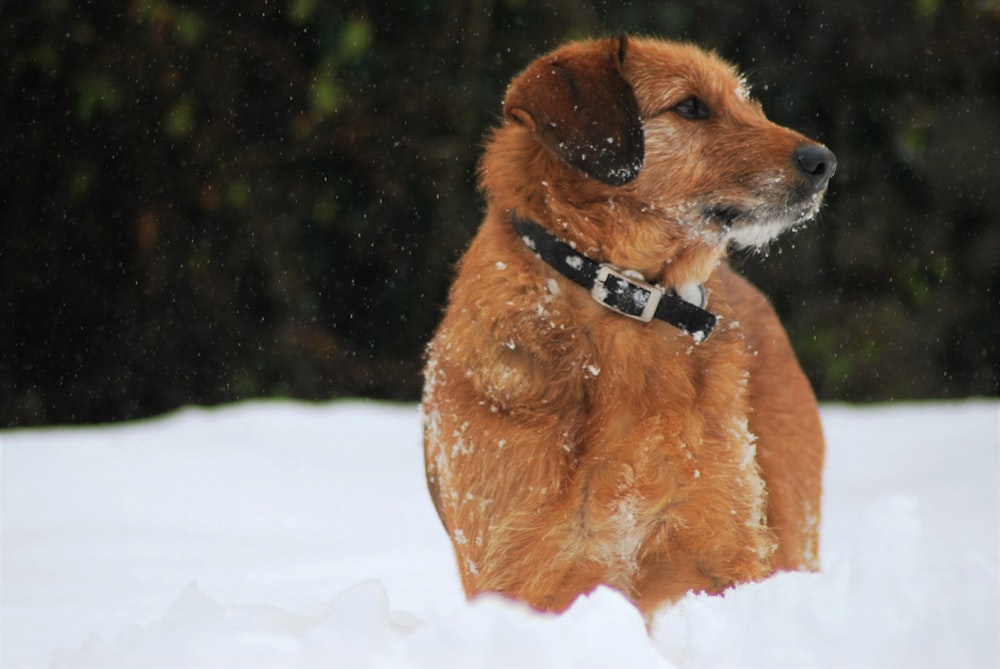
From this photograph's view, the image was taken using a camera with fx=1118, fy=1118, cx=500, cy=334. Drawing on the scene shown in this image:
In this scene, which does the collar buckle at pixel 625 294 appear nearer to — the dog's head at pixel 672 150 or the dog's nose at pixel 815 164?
the dog's head at pixel 672 150

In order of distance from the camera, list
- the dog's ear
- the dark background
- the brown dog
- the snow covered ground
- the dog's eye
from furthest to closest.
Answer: the dark background, the dog's eye, the dog's ear, the brown dog, the snow covered ground

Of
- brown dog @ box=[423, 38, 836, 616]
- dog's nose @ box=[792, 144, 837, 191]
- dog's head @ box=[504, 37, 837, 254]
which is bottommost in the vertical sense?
brown dog @ box=[423, 38, 836, 616]

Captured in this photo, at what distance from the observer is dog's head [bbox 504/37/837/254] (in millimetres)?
2998

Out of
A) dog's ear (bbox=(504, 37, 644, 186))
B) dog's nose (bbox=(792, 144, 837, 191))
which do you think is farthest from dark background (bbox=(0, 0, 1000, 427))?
dog's nose (bbox=(792, 144, 837, 191))

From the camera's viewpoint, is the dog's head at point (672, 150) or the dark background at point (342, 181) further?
the dark background at point (342, 181)

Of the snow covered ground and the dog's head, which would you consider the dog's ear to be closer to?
the dog's head

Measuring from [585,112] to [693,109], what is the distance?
37 centimetres

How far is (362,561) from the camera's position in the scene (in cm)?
439

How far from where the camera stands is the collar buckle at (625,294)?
2906 millimetres

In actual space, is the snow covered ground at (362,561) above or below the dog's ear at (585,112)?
below

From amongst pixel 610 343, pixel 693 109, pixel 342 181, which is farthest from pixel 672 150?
pixel 342 181

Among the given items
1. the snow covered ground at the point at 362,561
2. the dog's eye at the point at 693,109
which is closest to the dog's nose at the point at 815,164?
the dog's eye at the point at 693,109

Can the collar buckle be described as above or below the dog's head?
below

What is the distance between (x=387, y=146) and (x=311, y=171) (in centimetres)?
46
